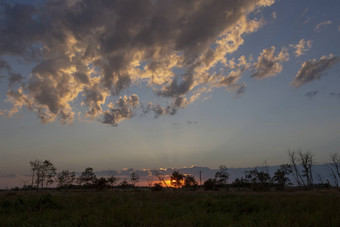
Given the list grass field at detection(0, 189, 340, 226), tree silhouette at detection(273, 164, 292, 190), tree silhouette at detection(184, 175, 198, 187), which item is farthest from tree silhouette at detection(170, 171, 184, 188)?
grass field at detection(0, 189, 340, 226)

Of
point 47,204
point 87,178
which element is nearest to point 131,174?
point 87,178

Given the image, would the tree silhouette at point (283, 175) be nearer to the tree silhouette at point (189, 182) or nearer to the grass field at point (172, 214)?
the tree silhouette at point (189, 182)

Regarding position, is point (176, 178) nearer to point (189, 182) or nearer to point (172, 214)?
point (189, 182)

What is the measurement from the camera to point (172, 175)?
92.2m

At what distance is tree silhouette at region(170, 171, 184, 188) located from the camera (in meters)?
91.1

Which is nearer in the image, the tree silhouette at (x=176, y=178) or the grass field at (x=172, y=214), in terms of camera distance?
the grass field at (x=172, y=214)

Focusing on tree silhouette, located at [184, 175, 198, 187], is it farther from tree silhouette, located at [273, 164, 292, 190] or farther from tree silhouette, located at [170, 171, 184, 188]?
tree silhouette, located at [273, 164, 292, 190]

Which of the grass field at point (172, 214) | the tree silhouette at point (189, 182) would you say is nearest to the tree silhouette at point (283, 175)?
the tree silhouette at point (189, 182)

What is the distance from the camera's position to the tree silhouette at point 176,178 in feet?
299

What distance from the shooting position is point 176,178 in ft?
299

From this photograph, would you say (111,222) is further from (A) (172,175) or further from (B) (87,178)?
(B) (87,178)

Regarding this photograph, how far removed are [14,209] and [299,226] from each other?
13958mm

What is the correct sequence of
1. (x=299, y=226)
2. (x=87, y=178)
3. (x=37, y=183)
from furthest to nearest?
(x=87, y=178), (x=37, y=183), (x=299, y=226)

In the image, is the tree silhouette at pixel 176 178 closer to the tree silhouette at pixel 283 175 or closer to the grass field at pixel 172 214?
the tree silhouette at pixel 283 175
